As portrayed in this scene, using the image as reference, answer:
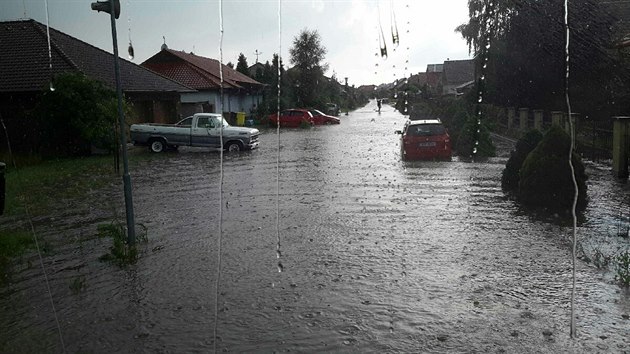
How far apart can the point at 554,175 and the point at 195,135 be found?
56.6ft

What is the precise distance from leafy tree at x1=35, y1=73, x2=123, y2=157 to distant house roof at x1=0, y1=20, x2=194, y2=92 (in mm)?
1372

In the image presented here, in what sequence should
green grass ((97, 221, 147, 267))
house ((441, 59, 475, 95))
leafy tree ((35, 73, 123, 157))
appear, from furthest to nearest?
house ((441, 59, 475, 95)) < leafy tree ((35, 73, 123, 157)) < green grass ((97, 221, 147, 267))

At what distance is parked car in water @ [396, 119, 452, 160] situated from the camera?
20.0 metres

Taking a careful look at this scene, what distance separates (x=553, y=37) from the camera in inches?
1036

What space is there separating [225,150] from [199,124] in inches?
60.8

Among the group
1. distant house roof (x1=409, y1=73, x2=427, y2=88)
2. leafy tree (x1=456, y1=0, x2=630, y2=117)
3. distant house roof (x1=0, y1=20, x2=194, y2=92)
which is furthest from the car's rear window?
distant house roof (x1=409, y1=73, x2=427, y2=88)

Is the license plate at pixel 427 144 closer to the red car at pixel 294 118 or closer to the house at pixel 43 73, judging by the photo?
the house at pixel 43 73

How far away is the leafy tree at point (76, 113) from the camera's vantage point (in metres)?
22.4

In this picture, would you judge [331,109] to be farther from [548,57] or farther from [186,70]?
[548,57]

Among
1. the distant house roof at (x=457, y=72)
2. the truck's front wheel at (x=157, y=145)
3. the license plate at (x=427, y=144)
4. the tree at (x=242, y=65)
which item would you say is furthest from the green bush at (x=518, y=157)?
the distant house roof at (x=457, y=72)

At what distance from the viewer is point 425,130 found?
2008 centimetres

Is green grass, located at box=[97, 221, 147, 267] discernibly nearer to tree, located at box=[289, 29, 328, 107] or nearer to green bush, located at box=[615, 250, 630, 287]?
green bush, located at box=[615, 250, 630, 287]

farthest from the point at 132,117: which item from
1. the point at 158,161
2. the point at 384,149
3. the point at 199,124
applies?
the point at 384,149

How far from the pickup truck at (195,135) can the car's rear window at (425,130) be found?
316 inches
